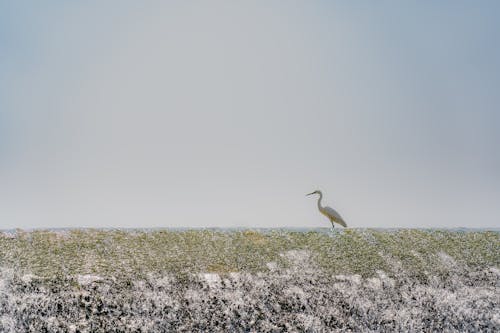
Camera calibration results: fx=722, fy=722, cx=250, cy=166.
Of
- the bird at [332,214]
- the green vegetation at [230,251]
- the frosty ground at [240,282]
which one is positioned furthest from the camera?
the bird at [332,214]

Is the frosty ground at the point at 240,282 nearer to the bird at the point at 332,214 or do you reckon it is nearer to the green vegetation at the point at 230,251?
the green vegetation at the point at 230,251

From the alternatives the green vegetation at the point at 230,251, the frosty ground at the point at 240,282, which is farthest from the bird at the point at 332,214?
the frosty ground at the point at 240,282

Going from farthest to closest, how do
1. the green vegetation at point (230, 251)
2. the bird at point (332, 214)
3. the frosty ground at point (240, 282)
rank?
1. the bird at point (332, 214)
2. the green vegetation at point (230, 251)
3. the frosty ground at point (240, 282)

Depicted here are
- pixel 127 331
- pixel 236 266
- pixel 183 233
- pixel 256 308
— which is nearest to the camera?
pixel 127 331

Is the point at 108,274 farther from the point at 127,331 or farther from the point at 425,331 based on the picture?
the point at 425,331

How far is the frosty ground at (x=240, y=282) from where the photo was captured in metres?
8.92

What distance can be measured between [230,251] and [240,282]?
3.14 feet

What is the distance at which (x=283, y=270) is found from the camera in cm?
1021

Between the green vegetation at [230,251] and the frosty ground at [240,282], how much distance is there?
0.06 feet

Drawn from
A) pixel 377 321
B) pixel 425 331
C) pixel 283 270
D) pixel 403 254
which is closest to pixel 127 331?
pixel 283 270

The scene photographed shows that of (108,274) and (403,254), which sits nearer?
(108,274)

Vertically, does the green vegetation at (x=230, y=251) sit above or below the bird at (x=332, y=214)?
below

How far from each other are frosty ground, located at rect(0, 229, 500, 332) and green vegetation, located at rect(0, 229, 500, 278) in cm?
2

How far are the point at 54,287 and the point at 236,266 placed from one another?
98.5 inches
